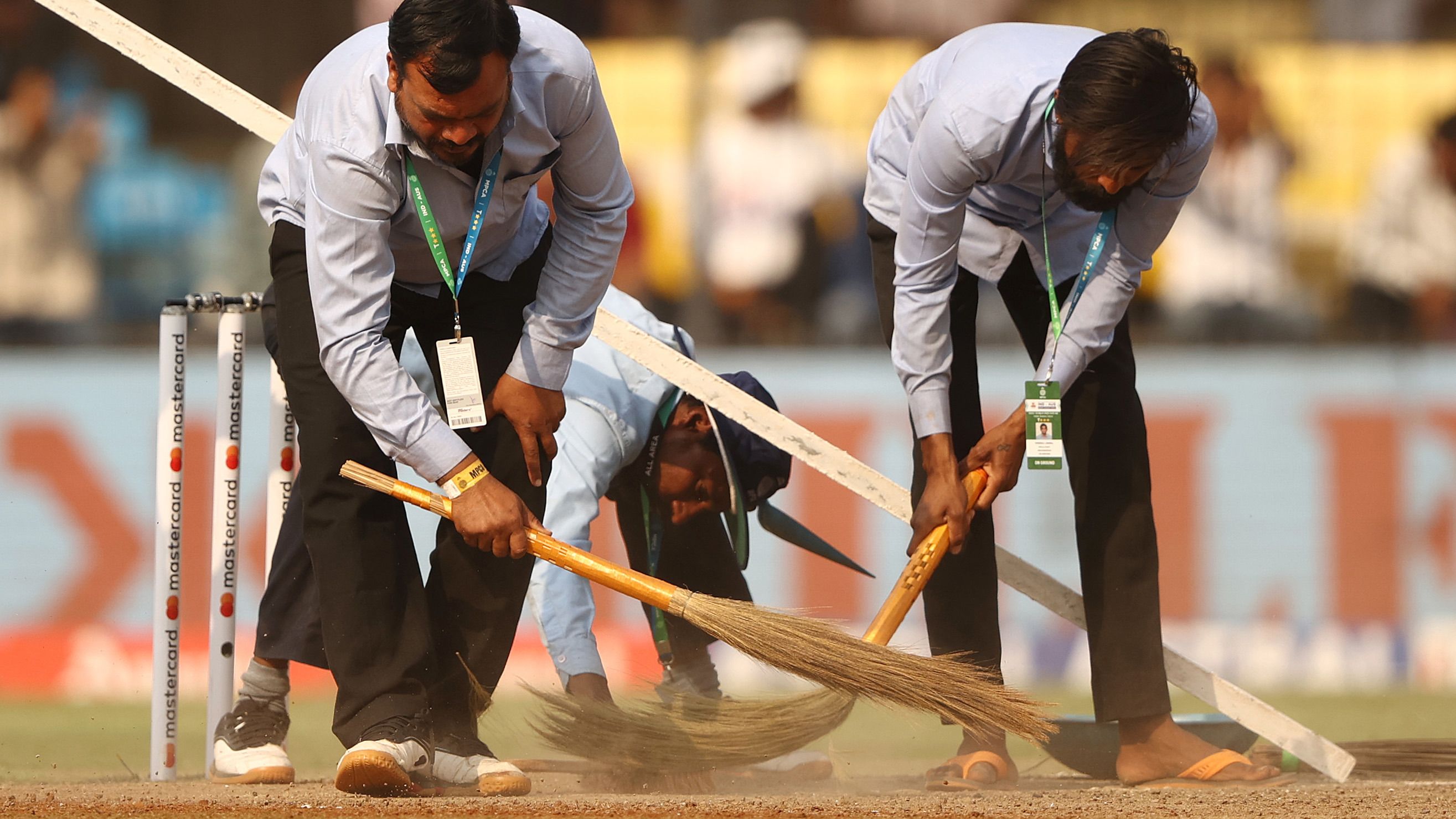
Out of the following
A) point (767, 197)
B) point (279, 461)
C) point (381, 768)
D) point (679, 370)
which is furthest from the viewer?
point (767, 197)

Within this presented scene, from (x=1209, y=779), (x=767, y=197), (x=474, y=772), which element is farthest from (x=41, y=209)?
(x=1209, y=779)

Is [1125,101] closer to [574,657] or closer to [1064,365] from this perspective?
[1064,365]

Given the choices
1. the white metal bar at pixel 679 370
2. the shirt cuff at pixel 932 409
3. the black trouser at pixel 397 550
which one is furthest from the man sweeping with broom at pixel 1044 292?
the black trouser at pixel 397 550

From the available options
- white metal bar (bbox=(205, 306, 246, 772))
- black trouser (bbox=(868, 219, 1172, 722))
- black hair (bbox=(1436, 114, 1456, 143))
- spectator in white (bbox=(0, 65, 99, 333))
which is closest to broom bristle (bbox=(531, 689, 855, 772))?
black trouser (bbox=(868, 219, 1172, 722))

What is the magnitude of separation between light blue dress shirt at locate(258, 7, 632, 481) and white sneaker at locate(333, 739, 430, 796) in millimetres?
601

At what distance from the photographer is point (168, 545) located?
4.49 meters

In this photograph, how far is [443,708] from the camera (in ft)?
13.6

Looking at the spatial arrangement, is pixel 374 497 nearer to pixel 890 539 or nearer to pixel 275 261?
pixel 275 261

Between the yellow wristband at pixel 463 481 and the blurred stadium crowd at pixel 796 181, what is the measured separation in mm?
4794

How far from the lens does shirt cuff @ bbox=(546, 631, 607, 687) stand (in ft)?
14.9

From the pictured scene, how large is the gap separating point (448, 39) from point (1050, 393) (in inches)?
68.2

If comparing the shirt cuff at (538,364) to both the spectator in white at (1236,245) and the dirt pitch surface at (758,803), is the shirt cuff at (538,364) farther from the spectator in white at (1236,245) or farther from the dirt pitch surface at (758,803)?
the spectator in white at (1236,245)

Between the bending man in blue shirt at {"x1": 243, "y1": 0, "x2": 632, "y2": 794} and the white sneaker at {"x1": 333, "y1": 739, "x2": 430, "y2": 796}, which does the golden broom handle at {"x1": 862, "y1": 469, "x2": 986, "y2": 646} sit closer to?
the bending man in blue shirt at {"x1": 243, "y1": 0, "x2": 632, "y2": 794}

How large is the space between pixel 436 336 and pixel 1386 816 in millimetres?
2415
